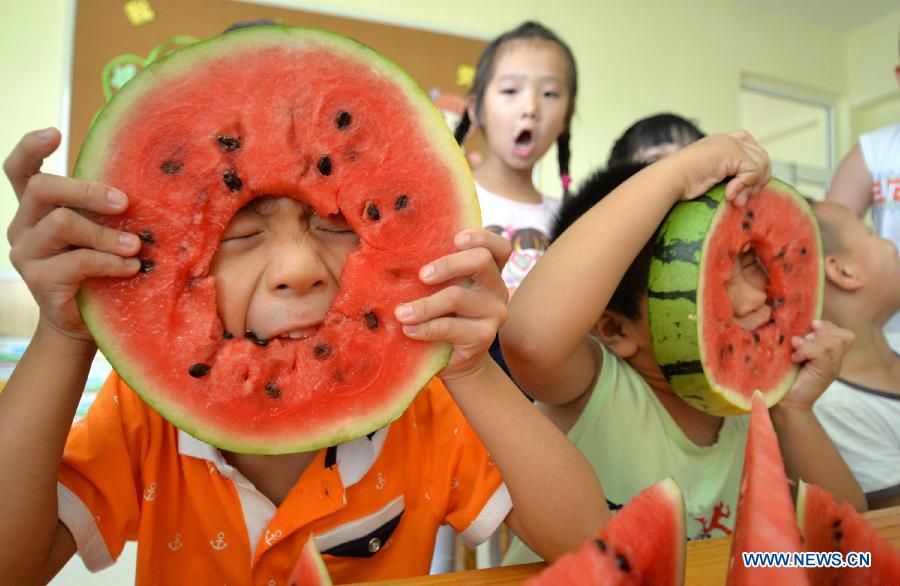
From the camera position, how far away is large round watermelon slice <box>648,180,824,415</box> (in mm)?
1202

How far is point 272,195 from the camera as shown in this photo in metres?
0.85

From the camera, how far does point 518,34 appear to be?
250 cm

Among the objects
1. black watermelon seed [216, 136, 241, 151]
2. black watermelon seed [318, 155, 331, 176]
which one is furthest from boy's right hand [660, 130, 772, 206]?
black watermelon seed [216, 136, 241, 151]

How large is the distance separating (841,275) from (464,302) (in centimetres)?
161

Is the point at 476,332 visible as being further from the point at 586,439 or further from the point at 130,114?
the point at 586,439

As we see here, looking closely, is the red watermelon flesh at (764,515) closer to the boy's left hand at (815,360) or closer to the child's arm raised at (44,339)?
the child's arm raised at (44,339)

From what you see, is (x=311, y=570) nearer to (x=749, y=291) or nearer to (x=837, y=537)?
(x=837, y=537)

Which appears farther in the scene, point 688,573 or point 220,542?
point 220,542

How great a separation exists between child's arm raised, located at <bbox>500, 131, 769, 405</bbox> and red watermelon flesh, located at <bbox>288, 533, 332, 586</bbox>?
589 millimetres

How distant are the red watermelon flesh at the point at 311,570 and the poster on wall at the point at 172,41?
268cm

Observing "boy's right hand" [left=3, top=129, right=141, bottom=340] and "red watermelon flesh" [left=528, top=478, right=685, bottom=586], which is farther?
"boy's right hand" [left=3, top=129, right=141, bottom=340]

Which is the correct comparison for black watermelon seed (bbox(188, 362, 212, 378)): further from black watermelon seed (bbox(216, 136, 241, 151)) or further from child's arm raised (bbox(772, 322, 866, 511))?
child's arm raised (bbox(772, 322, 866, 511))

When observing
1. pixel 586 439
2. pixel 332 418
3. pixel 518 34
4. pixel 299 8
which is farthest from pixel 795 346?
pixel 299 8

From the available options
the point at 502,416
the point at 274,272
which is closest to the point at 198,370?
the point at 274,272
